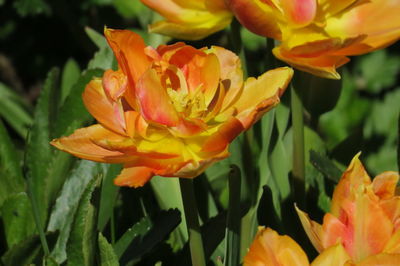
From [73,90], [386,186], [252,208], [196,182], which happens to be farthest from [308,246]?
[73,90]

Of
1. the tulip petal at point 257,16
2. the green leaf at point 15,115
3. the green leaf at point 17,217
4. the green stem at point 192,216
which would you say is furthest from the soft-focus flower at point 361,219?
the green leaf at point 15,115

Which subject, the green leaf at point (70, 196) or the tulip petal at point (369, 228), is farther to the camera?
the green leaf at point (70, 196)

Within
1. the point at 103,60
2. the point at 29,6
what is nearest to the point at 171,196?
the point at 103,60

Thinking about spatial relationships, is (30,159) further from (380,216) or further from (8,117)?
(380,216)

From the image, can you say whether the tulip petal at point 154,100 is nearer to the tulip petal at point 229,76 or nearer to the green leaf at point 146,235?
the tulip petal at point 229,76

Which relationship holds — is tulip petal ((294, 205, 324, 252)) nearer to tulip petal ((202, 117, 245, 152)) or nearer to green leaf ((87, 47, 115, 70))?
tulip petal ((202, 117, 245, 152))

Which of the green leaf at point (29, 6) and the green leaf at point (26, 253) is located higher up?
the green leaf at point (26, 253)

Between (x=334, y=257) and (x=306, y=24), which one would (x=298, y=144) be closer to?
(x=306, y=24)

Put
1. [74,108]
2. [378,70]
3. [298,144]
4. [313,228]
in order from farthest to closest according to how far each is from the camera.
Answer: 1. [378,70]
2. [74,108]
3. [298,144]
4. [313,228]
